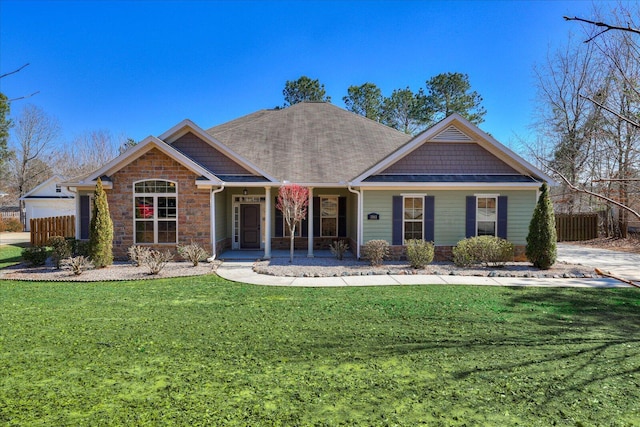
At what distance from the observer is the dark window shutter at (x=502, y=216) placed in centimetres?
1374

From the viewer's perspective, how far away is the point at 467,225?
45.2 feet

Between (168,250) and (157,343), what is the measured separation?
827 centimetres

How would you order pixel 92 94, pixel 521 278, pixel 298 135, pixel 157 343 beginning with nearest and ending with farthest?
pixel 157 343, pixel 521 278, pixel 298 135, pixel 92 94

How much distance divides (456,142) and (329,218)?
19.5ft

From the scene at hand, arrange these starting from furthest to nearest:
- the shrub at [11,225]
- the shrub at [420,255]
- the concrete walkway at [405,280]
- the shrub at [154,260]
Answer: the shrub at [11,225], the shrub at [420,255], the shrub at [154,260], the concrete walkway at [405,280]

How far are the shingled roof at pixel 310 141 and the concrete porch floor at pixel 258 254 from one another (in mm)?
2907

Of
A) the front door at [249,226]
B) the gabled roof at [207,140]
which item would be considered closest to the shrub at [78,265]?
the gabled roof at [207,140]

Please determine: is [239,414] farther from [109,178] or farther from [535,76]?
[535,76]

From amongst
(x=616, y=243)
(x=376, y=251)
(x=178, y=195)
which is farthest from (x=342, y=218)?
(x=616, y=243)

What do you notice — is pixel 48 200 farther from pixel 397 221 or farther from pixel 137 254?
pixel 397 221

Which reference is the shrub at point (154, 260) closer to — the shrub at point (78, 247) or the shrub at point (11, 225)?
the shrub at point (78, 247)

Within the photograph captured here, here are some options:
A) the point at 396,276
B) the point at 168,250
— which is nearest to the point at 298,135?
the point at 168,250

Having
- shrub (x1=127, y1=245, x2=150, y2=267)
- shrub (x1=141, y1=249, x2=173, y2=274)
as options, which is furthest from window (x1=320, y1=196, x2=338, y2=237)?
shrub (x1=127, y1=245, x2=150, y2=267)

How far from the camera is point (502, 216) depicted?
45.1 ft
